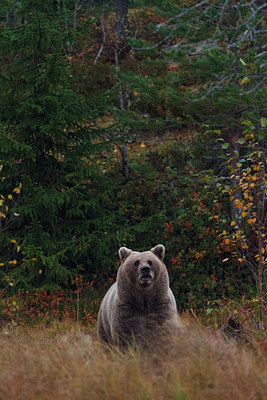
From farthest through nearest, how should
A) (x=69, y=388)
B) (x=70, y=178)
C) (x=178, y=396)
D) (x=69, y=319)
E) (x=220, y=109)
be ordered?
(x=70, y=178)
(x=220, y=109)
(x=69, y=319)
(x=69, y=388)
(x=178, y=396)

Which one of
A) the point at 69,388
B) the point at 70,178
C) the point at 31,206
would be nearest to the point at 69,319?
the point at 31,206

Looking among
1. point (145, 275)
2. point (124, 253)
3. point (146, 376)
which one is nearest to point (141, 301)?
point (145, 275)

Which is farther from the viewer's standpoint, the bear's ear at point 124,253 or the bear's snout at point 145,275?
the bear's ear at point 124,253

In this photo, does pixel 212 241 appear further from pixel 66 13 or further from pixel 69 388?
pixel 69 388

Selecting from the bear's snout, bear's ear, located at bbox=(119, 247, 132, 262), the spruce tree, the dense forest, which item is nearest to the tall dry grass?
the bear's snout

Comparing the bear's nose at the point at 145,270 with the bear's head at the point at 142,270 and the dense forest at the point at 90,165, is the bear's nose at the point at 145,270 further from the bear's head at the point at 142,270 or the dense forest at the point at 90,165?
the dense forest at the point at 90,165

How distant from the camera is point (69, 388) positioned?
3.33 metres

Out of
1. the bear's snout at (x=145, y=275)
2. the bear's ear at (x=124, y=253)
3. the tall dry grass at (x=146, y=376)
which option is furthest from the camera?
the bear's ear at (x=124, y=253)

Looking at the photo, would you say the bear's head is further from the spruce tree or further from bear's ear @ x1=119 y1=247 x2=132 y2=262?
the spruce tree

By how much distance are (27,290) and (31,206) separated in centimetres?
158

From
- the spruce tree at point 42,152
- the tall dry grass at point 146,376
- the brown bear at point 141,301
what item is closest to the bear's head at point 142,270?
the brown bear at point 141,301

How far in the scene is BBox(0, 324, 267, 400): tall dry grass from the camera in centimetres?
320

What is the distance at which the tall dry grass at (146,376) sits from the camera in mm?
3203

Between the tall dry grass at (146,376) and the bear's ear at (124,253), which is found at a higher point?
the tall dry grass at (146,376)
